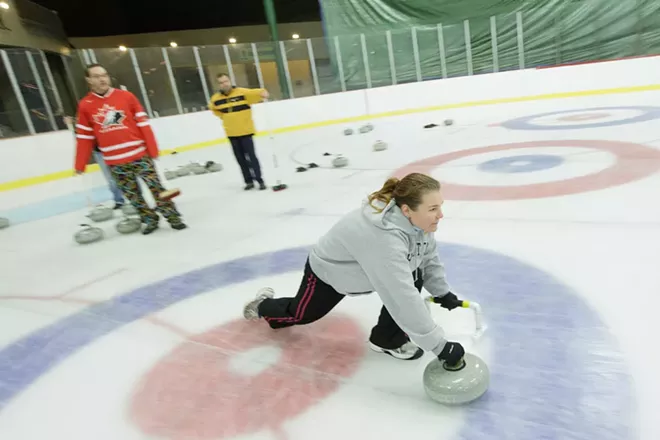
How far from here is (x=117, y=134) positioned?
3.31m

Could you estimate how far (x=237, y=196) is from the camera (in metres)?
4.58

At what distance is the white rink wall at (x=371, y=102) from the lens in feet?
21.4

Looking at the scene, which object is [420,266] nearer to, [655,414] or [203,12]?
[655,414]

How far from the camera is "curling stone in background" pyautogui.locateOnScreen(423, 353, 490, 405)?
4.38ft

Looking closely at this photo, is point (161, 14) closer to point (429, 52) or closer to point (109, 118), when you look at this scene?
point (429, 52)

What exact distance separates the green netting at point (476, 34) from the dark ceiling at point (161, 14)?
582cm

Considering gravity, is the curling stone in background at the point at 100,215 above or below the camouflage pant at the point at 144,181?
below

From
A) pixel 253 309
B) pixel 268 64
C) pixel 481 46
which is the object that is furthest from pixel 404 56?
pixel 253 309

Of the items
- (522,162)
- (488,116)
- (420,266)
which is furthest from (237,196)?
(488,116)

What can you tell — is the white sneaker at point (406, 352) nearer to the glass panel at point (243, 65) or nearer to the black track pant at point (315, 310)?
the black track pant at point (315, 310)

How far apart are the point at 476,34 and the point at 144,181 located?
8437 millimetres

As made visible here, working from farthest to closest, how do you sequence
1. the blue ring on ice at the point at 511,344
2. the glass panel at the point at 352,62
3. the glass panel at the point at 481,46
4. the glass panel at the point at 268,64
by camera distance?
1. the glass panel at the point at 352,62
2. the glass panel at the point at 268,64
3. the glass panel at the point at 481,46
4. the blue ring on ice at the point at 511,344

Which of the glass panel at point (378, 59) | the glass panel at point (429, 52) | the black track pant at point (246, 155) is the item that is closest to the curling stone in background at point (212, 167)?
the black track pant at point (246, 155)

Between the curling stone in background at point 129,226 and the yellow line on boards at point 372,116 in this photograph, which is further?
the yellow line on boards at point 372,116
